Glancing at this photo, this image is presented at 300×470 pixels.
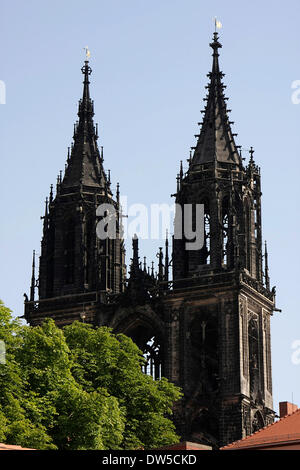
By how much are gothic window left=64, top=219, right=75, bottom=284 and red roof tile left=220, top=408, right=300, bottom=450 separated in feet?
123

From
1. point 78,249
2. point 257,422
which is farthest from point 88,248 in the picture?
point 257,422

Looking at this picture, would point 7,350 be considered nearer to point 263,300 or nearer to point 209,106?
point 263,300

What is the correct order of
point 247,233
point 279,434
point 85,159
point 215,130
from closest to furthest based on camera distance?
point 279,434, point 247,233, point 215,130, point 85,159

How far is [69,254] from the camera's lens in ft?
281

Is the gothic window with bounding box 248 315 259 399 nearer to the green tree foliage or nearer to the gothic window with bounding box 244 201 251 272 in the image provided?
the gothic window with bounding box 244 201 251 272

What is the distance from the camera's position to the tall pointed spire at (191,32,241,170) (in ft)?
270

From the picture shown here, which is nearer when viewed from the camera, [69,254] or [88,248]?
[88,248]

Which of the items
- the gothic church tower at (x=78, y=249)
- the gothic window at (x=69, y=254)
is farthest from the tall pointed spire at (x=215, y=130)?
the gothic window at (x=69, y=254)

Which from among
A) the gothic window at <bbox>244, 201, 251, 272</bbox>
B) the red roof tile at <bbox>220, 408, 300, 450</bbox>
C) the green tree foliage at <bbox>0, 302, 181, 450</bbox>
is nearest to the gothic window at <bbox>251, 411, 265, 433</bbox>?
the green tree foliage at <bbox>0, 302, 181, 450</bbox>

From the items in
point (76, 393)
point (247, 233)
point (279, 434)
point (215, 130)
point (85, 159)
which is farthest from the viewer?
point (85, 159)

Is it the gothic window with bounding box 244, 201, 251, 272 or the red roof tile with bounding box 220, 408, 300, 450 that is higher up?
the gothic window with bounding box 244, 201, 251, 272

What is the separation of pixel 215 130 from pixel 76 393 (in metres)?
27.8

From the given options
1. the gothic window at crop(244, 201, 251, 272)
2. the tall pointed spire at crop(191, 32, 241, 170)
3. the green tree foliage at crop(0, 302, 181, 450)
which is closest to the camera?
the green tree foliage at crop(0, 302, 181, 450)

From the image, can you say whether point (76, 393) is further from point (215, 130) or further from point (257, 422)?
point (215, 130)
